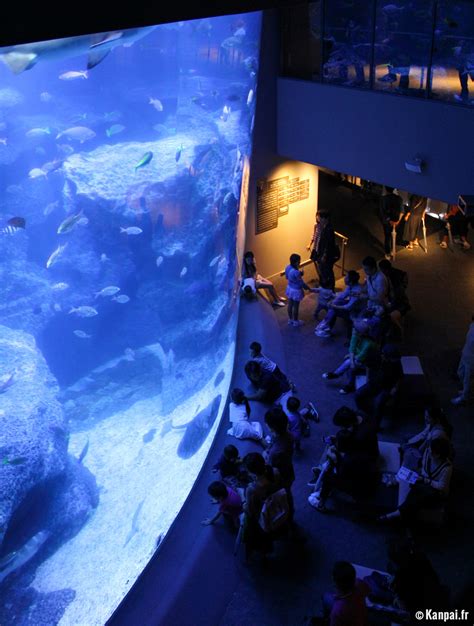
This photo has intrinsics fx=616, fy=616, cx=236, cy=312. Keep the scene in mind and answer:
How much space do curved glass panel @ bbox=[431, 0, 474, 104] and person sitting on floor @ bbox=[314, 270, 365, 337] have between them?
3007mm

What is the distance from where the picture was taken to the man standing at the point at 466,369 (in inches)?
315

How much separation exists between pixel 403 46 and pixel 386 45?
1.03 ft

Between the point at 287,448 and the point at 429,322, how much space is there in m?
4.93

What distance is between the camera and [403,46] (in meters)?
9.53

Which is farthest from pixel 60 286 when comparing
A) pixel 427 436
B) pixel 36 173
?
pixel 427 436

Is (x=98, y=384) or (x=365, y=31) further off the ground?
(x=365, y=31)

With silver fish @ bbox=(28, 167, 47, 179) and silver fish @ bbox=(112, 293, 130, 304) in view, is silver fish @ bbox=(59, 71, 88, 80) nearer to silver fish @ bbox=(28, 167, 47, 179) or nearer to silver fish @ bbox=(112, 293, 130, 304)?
silver fish @ bbox=(28, 167, 47, 179)

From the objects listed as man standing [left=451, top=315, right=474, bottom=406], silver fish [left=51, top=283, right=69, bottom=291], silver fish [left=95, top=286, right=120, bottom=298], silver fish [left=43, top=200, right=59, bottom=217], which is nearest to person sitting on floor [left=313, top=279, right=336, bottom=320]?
man standing [left=451, top=315, right=474, bottom=406]

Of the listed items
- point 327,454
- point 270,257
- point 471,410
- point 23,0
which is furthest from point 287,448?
point 270,257

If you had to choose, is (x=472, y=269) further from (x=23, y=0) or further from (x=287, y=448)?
(x=23, y=0)

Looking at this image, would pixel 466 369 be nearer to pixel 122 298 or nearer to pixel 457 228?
pixel 122 298

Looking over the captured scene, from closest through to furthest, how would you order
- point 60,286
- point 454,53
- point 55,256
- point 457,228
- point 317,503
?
point 55,256
point 60,286
point 317,503
point 454,53
point 457,228

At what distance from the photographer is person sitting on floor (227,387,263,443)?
766 cm

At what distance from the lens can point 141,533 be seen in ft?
22.1
